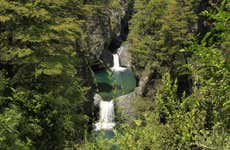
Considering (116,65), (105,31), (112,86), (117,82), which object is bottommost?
(116,65)

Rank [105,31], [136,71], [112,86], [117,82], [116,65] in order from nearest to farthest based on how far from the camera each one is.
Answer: [112,86]
[136,71]
[117,82]
[105,31]
[116,65]

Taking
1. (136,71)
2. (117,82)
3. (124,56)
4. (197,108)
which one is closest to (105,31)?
(124,56)

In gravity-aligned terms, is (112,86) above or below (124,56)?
above

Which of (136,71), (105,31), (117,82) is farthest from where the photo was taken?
(105,31)

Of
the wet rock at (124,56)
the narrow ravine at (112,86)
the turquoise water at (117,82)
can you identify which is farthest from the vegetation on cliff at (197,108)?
the wet rock at (124,56)

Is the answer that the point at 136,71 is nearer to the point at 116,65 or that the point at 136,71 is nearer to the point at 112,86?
the point at 112,86

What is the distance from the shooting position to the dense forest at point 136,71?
6.57 m

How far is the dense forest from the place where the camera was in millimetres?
6570

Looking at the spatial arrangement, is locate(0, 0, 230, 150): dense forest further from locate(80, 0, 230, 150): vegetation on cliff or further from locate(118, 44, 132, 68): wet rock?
locate(118, 44, 132, 68): wet rock

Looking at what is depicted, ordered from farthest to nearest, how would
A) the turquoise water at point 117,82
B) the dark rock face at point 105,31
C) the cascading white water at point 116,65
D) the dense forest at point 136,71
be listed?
the cascading white water at point 116,65, the turquoise water at point 117,82, the dark rock face at point 105,31, the dense forest at point 136,71

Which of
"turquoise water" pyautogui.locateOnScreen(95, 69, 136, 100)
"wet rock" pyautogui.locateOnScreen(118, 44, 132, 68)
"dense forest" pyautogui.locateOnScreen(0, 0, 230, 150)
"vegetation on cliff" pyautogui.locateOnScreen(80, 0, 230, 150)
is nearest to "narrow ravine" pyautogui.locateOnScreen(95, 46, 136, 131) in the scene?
"turquoise water" pyautogui.locateOnScreen(95, 69, 136, 100)

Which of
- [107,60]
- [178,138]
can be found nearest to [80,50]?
[178,138]

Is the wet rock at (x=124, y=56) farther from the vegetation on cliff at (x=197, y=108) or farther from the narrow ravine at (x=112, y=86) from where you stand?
the vegetation on cliff at (x=197, y=108)

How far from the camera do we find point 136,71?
39281 mm
